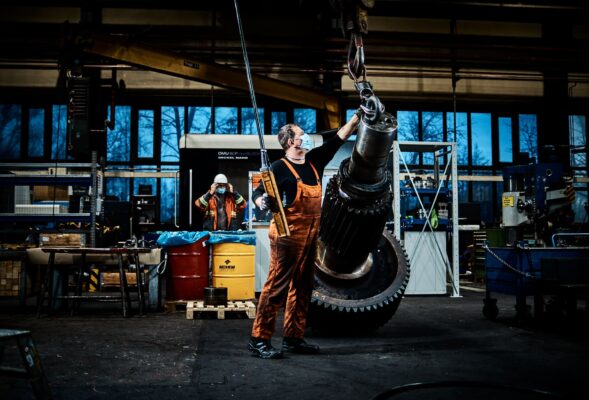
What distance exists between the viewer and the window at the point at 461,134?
1402 cm

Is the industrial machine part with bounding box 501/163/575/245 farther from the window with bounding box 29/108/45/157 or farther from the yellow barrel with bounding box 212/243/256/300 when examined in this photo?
the window with bounding box 29/108/45/157

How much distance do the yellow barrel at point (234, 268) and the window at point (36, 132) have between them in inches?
343

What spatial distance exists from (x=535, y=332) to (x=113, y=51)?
6663 mm

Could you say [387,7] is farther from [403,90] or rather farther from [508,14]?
[508,14]

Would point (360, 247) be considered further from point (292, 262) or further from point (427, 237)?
point (427, 237)

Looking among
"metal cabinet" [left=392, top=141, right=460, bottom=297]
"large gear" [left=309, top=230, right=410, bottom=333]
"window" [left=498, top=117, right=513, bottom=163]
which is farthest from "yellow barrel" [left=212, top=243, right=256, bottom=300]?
"window" [left=498, top=117, right=513, bottom=163]

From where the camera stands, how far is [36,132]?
12969 mm

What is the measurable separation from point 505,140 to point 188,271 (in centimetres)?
1100

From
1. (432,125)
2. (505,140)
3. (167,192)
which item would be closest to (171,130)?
(167,192)

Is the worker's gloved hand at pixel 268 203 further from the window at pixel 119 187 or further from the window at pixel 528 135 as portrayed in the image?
the window at pixel 528 135

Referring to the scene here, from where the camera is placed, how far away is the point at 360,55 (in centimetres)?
396

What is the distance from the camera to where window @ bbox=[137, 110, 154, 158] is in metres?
13.2

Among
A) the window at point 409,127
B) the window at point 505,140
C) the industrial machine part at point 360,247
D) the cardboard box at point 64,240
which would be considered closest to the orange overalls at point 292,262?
the industrial machine part at point 360,247

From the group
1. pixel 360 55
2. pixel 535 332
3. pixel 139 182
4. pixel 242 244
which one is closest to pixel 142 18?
pixel 139 182
